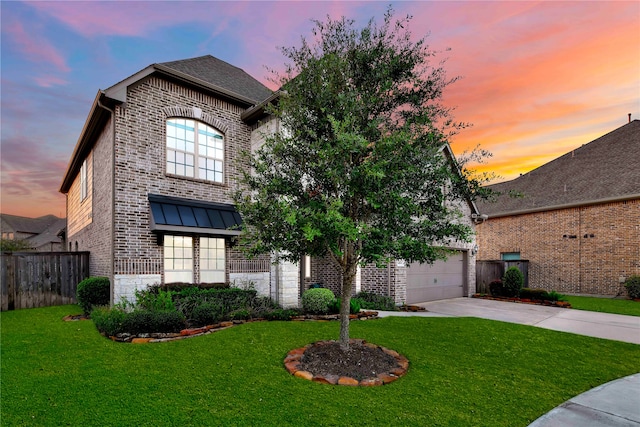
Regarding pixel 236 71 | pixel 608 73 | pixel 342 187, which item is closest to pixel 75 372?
pixel 342 187

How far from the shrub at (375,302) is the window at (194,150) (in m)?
6.58

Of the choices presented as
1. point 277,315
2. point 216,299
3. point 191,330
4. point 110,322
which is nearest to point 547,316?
point 277,315

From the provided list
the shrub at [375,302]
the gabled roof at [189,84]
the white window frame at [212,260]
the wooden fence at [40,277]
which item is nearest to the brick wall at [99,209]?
the gabled roof at [189,84]

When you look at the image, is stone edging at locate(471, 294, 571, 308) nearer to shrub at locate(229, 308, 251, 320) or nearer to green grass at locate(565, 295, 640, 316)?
green grass at locate(565, 295, 640, 316)

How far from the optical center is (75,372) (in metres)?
4.69

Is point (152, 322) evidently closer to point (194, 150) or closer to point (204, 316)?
point (204, 316)

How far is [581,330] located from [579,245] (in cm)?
1101

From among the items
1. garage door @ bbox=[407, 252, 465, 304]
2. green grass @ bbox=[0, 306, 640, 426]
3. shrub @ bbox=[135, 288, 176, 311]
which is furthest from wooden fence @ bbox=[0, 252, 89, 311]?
garage door @ bbox=[407, 252, 465, 304]

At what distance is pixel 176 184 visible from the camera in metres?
9.72

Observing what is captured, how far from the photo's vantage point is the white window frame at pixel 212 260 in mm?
9953

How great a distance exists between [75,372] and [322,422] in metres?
3.95

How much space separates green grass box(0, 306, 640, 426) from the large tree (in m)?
1.63

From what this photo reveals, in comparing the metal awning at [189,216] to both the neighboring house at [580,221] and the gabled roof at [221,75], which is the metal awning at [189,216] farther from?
the neighboring house at [580,221]

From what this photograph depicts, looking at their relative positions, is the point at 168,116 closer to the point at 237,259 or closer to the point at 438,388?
the point at 237,259
